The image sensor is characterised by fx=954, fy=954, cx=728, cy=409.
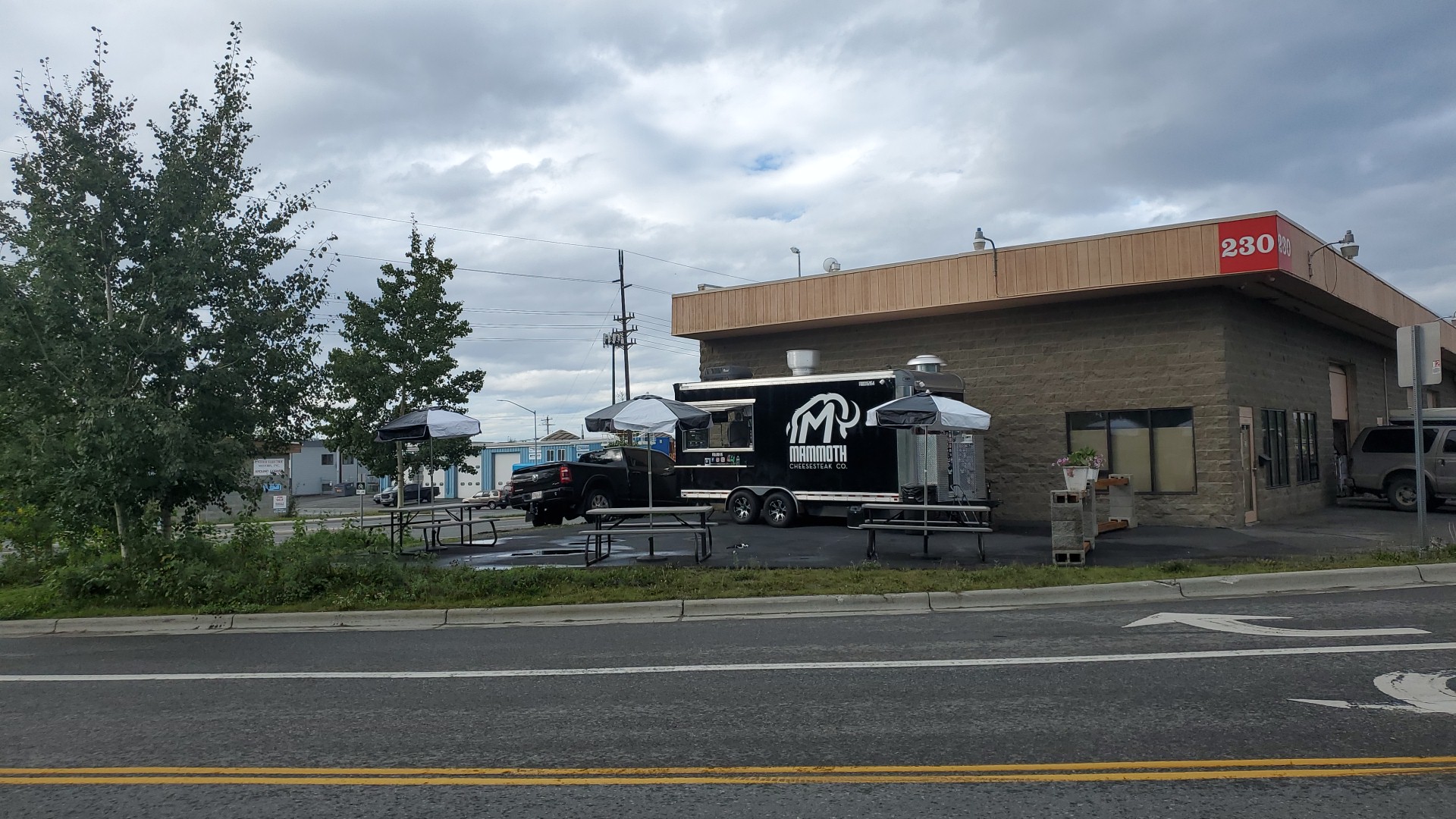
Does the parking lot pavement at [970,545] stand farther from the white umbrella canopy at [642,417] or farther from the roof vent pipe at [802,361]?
the roof vent pipe at [802,361]

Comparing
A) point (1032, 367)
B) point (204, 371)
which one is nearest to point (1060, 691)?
point (204, 371)

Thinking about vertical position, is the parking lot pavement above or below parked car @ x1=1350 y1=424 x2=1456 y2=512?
below

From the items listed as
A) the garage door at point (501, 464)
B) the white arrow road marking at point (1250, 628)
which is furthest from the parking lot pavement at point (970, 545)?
the garage door at point (501, 464)

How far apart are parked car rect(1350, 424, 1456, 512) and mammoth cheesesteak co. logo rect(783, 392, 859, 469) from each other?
1086cm

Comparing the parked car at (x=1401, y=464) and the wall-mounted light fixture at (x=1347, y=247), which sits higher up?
the wall-mounted light fixture at (x=1347, y=247)

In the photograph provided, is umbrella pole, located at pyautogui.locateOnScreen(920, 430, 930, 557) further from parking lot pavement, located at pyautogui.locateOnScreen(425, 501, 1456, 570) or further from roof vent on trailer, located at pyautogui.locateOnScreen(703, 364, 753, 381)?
roof vent on trailer, located at pyautogui.locateOnScreen(703, 364, 753, 381)

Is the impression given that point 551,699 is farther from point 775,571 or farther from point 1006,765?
point 775,571

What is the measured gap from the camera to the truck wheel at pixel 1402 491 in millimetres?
19188

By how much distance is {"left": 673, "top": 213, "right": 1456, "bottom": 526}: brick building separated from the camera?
16984 millimetres

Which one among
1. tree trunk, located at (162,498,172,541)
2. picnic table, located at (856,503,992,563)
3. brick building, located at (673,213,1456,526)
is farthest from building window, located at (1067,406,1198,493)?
tree trunk, located at (162,498,172,541)

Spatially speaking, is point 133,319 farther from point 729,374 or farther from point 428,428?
point 729,374

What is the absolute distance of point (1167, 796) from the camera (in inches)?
171

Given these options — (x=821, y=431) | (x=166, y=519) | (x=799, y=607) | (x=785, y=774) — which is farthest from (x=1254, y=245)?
(x=166, y=519)

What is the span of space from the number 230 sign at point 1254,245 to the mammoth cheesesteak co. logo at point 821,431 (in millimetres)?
6731
